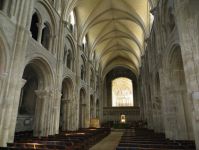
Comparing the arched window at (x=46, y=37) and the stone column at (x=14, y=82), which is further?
the arched window at (x=46, y=37)

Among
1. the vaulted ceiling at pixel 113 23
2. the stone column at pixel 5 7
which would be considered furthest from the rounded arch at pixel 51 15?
the vaulted ceiling at pixel 113 23

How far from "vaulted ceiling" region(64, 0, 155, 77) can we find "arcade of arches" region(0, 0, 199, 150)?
0.12m

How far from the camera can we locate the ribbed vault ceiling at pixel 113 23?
18.4 metres

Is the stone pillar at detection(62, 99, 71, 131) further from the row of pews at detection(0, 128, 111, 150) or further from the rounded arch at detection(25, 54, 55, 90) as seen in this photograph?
the row of pews at detection(0, 128, 111, 150)

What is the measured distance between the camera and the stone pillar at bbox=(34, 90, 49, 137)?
11.4m

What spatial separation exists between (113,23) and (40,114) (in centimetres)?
1695

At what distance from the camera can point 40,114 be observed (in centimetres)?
1174

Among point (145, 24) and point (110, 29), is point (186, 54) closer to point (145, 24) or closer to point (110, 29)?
point (145, 24)

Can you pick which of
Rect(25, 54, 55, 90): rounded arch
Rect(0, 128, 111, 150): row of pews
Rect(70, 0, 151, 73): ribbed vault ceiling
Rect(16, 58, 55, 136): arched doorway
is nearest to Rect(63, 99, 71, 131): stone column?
Rect(16, 58, 55, 136): arched doorway

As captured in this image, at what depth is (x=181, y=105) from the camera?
9.93 metres

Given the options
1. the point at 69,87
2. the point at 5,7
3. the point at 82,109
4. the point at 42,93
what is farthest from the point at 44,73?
the point at 82,109

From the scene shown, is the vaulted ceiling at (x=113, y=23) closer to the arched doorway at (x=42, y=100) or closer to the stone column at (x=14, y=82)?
the arched doorway at (x=42, y=100)

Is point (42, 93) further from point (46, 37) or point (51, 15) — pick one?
point (51, 15)

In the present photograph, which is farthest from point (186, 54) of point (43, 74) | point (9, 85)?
point (43, 74)
